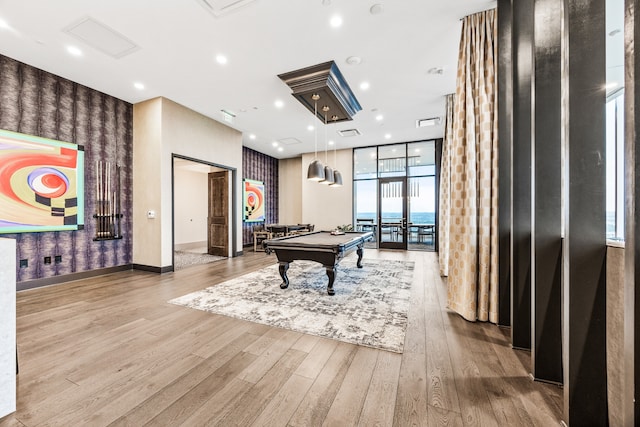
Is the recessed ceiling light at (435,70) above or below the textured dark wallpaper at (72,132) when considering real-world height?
above

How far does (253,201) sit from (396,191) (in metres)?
4.85

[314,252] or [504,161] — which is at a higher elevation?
[504,161]

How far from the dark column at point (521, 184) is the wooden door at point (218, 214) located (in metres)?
6.40

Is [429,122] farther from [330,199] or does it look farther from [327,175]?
[330,199]

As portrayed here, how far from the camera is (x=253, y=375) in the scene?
71.7 inches

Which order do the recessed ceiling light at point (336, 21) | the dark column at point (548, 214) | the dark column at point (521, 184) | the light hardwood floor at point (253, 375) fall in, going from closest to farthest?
the light hardwood floor at point (253, 375) < the dark column at point (548, 214) < the dark column at point (521, 184) < the recessed ceiling light at point (336, 21)

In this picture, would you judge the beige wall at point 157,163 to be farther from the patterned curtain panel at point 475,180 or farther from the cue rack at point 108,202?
the patterned curtain panel at point 475,180

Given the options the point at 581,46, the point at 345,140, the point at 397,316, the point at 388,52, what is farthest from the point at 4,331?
the point at 345,140

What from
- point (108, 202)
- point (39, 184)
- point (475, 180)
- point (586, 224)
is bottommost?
point (586, 224)

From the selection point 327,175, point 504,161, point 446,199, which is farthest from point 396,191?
point 504,161

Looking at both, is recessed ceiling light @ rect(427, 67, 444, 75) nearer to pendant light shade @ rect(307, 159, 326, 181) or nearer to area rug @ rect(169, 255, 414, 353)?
pendant light shade @ rect(307, 159, 326, 181)

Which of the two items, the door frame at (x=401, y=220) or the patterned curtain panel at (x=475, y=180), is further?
the door frame at (x=401, y=220)

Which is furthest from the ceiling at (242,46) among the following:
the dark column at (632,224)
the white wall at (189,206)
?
the white wall at (189,206)

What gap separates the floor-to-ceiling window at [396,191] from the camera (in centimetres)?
803
